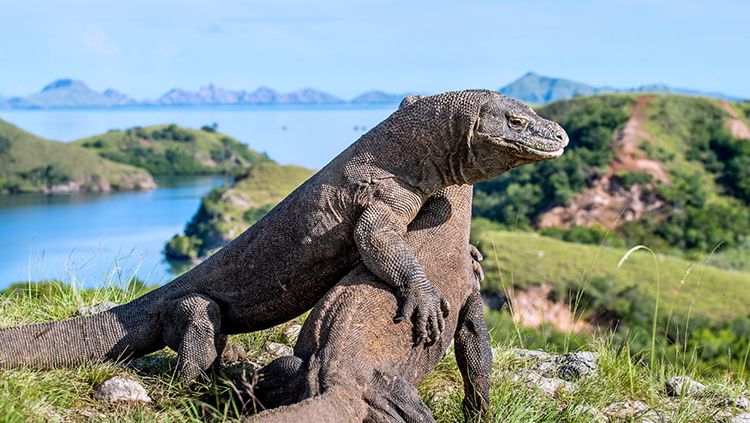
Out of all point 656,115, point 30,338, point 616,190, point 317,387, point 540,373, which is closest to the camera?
point 317,387

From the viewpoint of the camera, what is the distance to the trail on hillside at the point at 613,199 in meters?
98.8

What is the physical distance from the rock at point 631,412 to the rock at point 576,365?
0.49m

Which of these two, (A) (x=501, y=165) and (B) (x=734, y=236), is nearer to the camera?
(A) (x=501, y=165)

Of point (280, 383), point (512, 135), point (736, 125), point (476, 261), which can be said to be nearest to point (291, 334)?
point (476, 261)

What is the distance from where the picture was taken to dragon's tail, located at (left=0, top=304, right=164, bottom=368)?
676 centimetres

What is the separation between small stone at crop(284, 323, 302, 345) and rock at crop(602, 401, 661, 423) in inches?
117

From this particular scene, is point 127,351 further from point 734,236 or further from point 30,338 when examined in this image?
point 734,236

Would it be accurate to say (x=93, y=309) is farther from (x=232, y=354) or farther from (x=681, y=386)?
(x=681, y=386)

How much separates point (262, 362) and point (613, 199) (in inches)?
3881

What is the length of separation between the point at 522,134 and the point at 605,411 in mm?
2354

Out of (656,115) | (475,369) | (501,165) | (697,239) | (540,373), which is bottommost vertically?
(697,239)

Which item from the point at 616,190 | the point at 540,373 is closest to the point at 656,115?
the point at 616,190

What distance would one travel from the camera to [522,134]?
237 inches

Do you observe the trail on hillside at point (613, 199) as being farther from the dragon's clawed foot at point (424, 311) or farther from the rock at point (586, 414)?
the dragon's clawed foot at point (424, 311)
